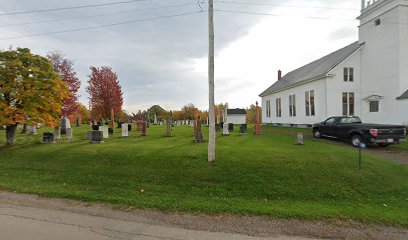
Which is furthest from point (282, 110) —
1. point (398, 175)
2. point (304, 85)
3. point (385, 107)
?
point (398, 175)

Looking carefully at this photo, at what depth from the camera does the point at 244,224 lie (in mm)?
4906

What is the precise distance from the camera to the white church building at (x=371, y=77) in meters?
20.0

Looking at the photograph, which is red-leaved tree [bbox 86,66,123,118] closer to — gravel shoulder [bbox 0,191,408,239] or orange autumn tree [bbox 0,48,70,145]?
orange autumn tree [bbox 0,48,70,145]

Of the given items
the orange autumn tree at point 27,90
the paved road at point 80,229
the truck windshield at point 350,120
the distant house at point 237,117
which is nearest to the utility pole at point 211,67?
the paved road at point 80,229

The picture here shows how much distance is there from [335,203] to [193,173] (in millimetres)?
4147

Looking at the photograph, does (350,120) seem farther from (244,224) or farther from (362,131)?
(244,224)

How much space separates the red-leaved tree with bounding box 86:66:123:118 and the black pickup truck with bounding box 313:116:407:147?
2806 centimetres

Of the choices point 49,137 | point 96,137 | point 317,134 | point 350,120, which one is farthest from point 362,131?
point 49,137

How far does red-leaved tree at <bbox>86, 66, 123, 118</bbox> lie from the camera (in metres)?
34.5

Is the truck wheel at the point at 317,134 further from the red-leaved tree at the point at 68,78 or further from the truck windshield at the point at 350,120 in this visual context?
the red-leaved tree at the point at 68,78

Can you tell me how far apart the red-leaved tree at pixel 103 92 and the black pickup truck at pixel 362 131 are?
28.1 meters

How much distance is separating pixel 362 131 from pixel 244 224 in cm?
1134

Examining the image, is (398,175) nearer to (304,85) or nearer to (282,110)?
(304,85)

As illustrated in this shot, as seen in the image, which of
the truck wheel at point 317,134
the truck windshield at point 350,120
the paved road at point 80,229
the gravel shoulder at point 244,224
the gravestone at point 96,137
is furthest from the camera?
the truck wheel at point 317,134
